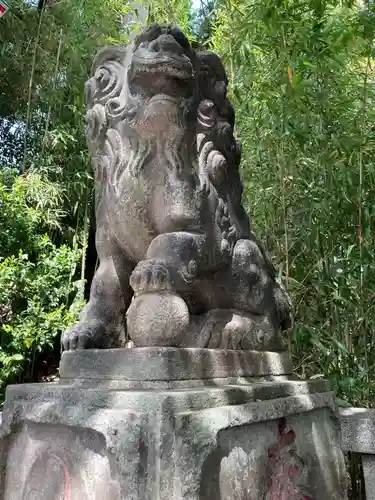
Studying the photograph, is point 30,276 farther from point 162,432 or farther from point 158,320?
point 162,432

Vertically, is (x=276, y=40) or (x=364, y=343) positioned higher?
(x=276, y=40)

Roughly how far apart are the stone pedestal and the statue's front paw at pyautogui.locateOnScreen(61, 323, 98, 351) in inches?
1.4

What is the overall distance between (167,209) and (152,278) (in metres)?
0.27

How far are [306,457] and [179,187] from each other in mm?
1062

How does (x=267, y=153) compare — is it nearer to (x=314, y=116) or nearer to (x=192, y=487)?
(x=314, y=116)

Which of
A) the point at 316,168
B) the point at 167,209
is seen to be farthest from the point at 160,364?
the point at 316,168

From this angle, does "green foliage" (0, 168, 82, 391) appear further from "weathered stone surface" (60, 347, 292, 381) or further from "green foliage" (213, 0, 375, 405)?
"weathered stone surface" (60, 347, 292, 381)

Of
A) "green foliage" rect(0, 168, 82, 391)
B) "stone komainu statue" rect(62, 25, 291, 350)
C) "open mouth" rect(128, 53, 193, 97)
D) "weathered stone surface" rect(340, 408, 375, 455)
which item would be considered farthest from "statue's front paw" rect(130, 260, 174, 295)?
"green foliage" rect(0, 168, 82, 391)

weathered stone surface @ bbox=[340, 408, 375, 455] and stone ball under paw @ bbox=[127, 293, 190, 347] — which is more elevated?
stone ball under paw @ bbox=[127, 293, 190, 347]

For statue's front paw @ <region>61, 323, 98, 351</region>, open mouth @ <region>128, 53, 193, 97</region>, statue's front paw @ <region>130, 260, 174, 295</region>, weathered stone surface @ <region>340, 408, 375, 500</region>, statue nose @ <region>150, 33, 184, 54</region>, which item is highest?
statue nose @ <region>150, 33, 184, 54</region>

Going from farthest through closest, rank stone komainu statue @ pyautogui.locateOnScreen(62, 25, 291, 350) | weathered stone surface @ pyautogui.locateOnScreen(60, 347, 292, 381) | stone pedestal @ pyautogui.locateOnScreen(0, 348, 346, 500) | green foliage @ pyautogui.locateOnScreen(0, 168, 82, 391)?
1. green foliage @ pyautogui.locateOnScreen(0, 168, 82, 391)
2. stone komainu statue @ pyautogui.locateOnScreen(62, 25, 291, 350)
3. weathered stone surface @ pyautogui.locateOnScreen(60, 347, 292, 381)
4. stone pedestal @ pyautogui.locateOnScreen(0, 348, 346, 500)

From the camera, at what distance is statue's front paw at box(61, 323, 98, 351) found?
1.80 metres

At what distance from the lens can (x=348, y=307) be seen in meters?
3.09

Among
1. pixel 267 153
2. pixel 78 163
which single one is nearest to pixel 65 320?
pixel 78 163
